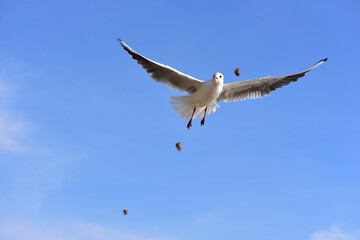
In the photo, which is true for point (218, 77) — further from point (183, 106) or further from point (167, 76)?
point (167, 76)

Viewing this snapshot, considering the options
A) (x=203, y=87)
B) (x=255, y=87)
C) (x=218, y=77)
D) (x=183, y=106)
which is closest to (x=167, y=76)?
(x=183, y=106)

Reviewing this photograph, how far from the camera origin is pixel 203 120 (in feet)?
34.6

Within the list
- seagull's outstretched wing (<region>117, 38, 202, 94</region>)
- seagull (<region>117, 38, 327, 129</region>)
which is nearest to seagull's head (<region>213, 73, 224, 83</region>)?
seagull (<region>117, 38, 327, 129</region>)

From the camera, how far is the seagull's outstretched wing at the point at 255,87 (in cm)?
1077

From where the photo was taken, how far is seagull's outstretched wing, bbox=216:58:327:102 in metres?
10.8

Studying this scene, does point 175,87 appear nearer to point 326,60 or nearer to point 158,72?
point 158,72

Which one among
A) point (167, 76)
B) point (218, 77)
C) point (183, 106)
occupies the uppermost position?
point (167, 76)

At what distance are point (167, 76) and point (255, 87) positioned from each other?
2345 mm

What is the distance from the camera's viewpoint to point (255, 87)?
1102cm

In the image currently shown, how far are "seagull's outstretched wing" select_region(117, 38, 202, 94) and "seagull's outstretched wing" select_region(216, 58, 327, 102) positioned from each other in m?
0.87

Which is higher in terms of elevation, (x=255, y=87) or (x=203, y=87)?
(x=255, y=87)

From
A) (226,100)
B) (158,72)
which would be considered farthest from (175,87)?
(226,100)

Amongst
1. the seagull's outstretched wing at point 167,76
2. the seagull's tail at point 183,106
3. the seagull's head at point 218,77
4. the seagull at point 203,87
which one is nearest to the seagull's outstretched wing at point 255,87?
the seagull at point 203,87

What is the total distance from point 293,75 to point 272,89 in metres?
0.63
